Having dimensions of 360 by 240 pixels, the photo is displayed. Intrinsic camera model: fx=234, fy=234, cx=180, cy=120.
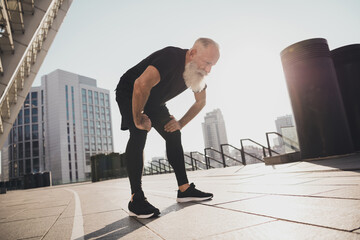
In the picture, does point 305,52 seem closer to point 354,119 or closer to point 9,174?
point 354,119

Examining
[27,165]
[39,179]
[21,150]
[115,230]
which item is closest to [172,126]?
[115,230]

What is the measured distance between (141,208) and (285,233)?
1.08 meters

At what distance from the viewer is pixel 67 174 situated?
61.6 m

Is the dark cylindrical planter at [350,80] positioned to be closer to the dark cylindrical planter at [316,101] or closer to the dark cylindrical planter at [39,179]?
the dark cylindrical planter at [316,101]

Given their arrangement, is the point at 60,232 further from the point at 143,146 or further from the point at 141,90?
the point at 141,90

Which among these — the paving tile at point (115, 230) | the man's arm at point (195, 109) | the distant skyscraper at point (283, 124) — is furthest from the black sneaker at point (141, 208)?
the distant skyscraper at point (283, 124)

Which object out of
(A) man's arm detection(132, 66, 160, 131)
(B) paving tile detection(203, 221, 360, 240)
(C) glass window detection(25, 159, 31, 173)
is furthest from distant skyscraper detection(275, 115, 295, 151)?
(C) glass window detection(25, 159, 31, 173)

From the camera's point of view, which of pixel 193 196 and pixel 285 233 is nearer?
pixel 285 233

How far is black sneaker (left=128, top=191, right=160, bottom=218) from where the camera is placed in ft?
5.57

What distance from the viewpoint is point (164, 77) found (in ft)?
7.18

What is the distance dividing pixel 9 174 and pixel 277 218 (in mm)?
80235

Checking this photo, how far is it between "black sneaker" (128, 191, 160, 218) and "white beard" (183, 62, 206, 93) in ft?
3.91

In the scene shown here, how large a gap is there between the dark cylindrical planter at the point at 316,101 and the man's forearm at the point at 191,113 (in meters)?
3.54

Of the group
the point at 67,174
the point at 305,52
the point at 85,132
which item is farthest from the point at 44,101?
the point at 305,52
